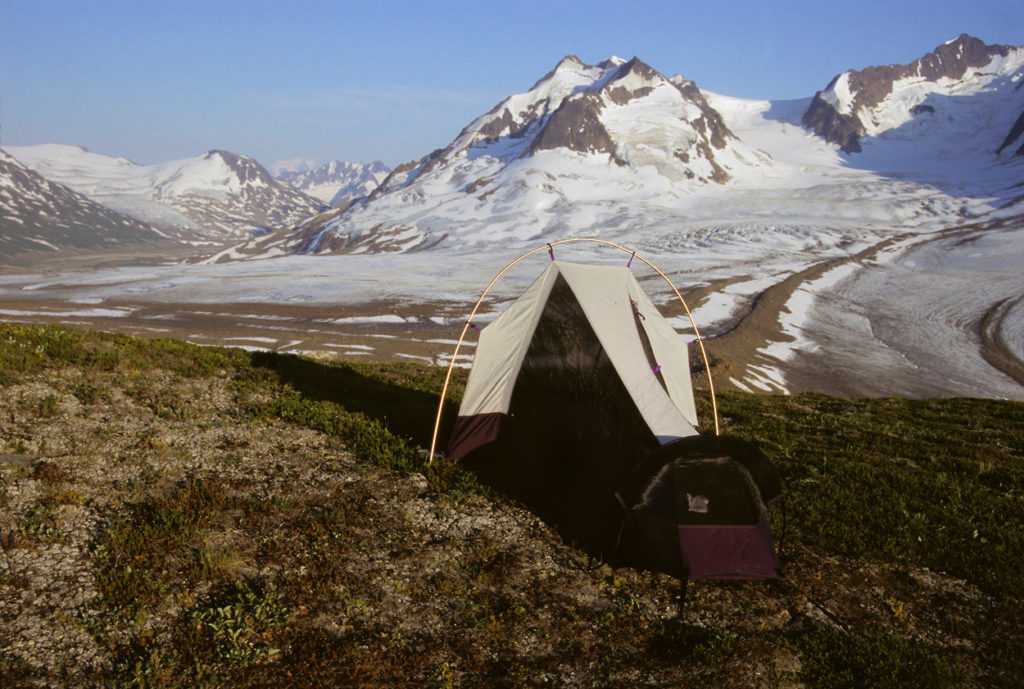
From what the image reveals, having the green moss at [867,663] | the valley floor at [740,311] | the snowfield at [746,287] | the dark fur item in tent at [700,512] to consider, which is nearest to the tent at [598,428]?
the dark fur item in tent at [700,512]

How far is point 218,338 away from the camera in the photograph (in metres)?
63.0

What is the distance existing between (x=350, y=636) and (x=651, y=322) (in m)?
8.79

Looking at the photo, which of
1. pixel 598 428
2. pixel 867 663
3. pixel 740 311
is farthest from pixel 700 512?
pixel 740 311

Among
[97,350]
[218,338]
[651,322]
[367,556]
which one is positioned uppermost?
[651,322]

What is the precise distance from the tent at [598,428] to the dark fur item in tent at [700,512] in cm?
2

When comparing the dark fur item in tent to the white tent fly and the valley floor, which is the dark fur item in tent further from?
the valley floor

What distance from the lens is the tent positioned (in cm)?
897

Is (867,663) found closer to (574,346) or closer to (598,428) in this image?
(598,428)

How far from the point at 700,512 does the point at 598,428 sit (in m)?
2.57

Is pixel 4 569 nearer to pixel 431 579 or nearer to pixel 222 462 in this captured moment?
pixel 222 462

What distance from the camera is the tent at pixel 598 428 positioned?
8.97 meters

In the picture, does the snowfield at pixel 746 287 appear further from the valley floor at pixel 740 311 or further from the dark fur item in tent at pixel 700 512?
the dark fur item in tent at pixel 700 512

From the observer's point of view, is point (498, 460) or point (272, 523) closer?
point (272, 523)

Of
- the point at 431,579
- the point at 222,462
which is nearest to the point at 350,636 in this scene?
the point at 431,579
